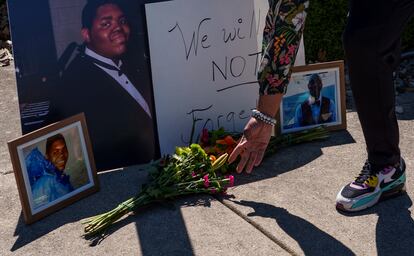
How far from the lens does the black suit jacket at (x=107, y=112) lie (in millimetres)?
3155

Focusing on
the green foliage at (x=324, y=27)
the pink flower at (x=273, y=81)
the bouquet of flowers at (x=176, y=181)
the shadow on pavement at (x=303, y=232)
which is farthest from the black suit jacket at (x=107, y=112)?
the green foliage at (x=324, y=27)

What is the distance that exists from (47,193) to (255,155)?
2.85 feet

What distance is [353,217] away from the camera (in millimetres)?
2695

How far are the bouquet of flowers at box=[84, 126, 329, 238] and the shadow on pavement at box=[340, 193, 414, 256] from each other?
61 centimetres

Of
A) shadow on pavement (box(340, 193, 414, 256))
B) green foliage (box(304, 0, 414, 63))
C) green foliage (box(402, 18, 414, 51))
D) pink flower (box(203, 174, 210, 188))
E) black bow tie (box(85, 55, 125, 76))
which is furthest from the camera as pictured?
green foliage (box(402, 18, 414, 51))

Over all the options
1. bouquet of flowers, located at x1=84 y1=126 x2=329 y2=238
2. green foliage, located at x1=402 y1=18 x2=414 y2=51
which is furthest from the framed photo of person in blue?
green foliage, located at x1=402 y1=18 x2=414 y2=51

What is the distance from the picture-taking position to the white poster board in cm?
333

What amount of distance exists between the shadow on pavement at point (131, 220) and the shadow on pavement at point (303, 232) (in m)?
0.24

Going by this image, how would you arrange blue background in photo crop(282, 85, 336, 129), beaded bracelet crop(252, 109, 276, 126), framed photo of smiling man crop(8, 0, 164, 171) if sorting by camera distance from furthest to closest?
Result: blue background in photo crop(282, 85, 336, 129) → framed photo of smiling man crop(8, 0, 164, 171) → beaded bracelet crop(252, 109, 276, 126)

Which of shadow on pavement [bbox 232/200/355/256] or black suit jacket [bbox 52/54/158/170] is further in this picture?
black suit jacket [bbox 52/54/158/170]

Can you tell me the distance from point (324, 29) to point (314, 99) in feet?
3.86

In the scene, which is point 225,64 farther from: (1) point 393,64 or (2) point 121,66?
(1) point 393,64

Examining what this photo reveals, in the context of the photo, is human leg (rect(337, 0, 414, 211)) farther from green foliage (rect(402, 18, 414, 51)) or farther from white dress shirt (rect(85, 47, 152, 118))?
green foliage (rect(402, 18, 414, 51))

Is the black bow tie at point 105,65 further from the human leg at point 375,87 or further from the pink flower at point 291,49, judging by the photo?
the human leg at point 375,87
